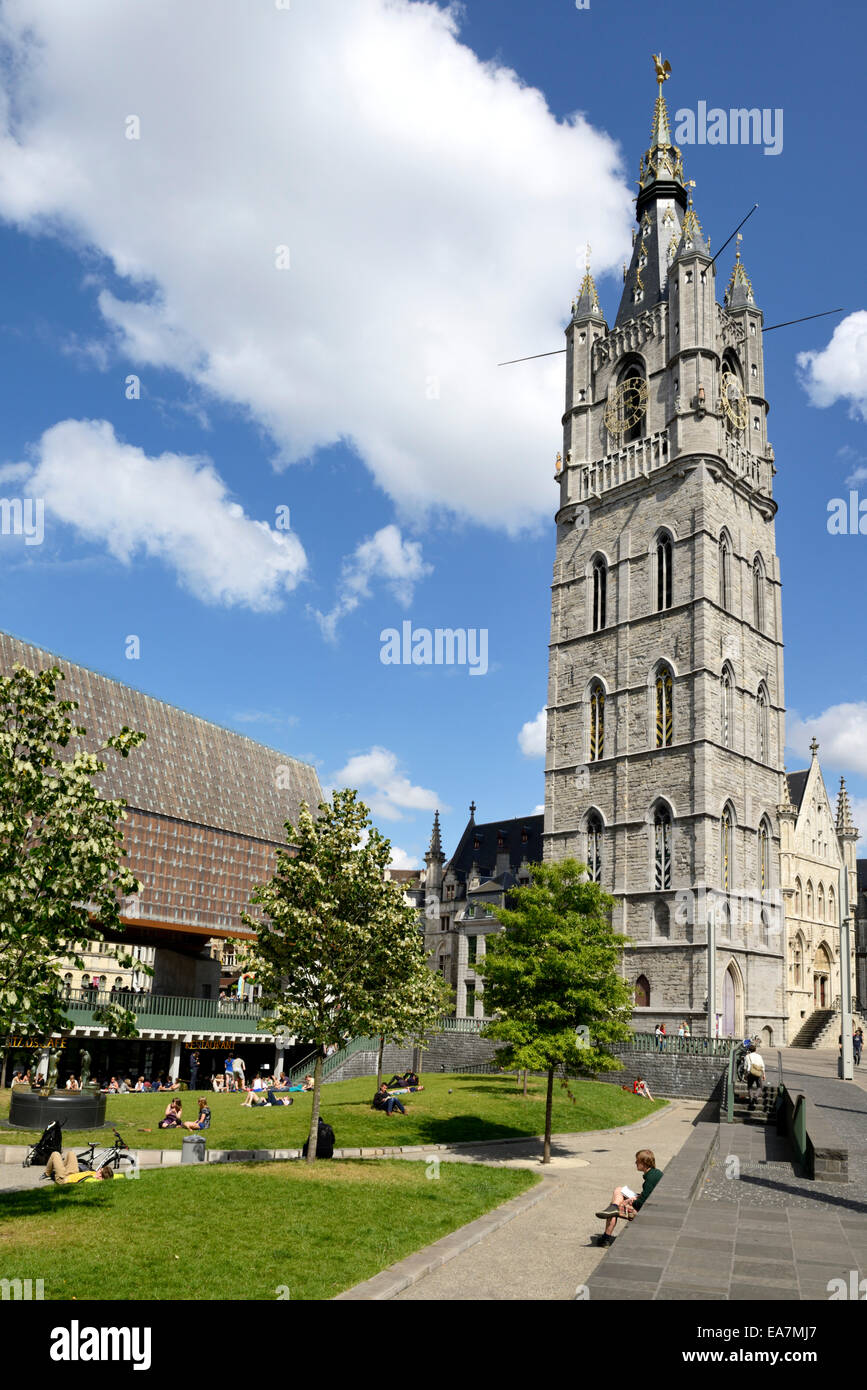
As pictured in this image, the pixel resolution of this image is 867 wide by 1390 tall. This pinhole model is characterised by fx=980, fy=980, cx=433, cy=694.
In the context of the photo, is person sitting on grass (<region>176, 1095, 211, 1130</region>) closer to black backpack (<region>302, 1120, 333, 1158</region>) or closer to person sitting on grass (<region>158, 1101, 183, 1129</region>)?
person sitting on grass (<region>158, 1101, 183, 1129</region>)

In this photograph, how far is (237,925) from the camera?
6794 centimetres

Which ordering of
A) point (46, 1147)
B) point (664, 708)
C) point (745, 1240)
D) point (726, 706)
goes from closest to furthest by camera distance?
1. point (745, 1240)
2. point (46, 1147)
3. point (726, 706)
4. point (664, 708)

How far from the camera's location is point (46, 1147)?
61.3 feet

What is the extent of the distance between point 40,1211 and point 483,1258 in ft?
21.2

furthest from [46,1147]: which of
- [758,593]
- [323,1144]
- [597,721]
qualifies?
[758,593]

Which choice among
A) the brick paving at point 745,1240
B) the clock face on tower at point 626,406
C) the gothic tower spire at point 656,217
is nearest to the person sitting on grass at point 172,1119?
the brick paving at point 745,1240

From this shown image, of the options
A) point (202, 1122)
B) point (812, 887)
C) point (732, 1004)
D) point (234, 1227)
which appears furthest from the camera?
point (812, 887)

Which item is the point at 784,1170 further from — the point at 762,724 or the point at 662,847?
the point at 762,724

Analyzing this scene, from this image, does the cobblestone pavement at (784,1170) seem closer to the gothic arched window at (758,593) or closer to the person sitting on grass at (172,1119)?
the person sitting on grass at (172,1119)

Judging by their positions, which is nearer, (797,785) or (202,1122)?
(202,1122)

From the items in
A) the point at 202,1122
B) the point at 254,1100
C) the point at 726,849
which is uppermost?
the point at 726,849

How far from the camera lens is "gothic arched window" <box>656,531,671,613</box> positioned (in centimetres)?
5247

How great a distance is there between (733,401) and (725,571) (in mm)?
11819
